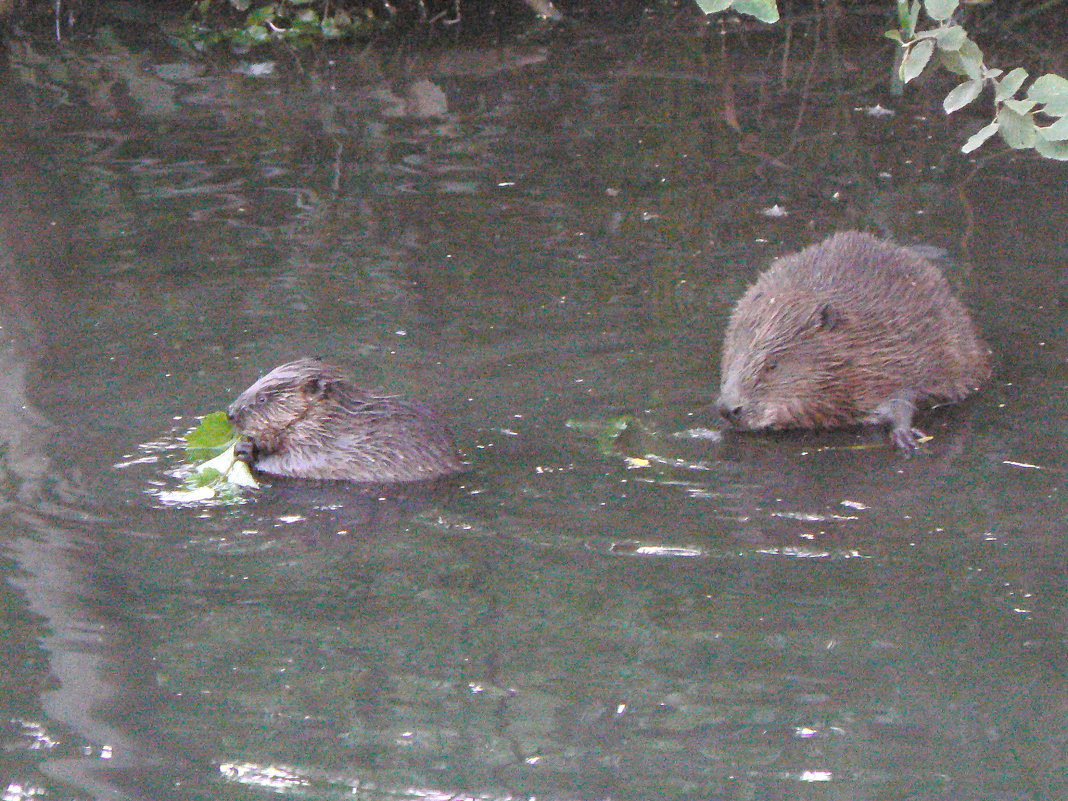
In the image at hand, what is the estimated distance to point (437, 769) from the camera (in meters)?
3.30

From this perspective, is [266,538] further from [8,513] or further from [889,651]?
[889,651]

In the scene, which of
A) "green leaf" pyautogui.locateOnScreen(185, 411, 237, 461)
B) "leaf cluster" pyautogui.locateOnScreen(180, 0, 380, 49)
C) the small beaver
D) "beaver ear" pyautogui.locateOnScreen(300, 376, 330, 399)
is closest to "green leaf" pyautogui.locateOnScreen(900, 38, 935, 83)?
the small beaver

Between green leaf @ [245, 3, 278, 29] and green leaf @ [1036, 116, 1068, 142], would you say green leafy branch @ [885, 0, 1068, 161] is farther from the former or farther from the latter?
green leaf @ [245, 3, 278, 29]

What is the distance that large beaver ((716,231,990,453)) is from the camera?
529 centimetres

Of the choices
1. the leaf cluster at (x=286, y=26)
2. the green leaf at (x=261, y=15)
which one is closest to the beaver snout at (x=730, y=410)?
the leaf cluster at (x=286, y=26)

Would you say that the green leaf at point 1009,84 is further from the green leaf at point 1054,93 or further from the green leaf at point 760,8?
the green leaf at point 760,8

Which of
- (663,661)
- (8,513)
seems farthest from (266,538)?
(663,661)

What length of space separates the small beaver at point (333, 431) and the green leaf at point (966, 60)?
200 centimetres

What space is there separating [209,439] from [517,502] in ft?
3.61

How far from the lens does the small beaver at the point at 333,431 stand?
4.85m

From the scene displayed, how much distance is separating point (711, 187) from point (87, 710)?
5142 mm

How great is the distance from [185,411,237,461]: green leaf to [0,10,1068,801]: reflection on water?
0.16m

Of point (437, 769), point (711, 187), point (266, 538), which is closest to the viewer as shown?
point (437, 769)

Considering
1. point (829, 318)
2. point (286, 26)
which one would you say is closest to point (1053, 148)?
point (829, 318)
